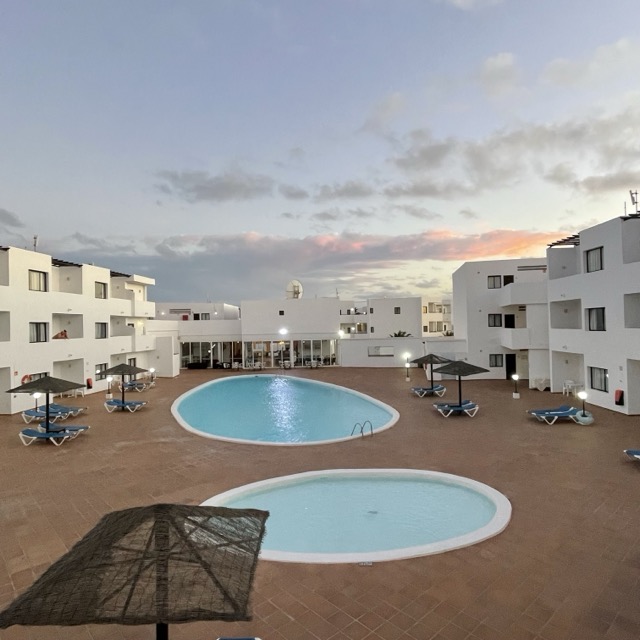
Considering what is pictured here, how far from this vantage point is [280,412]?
680 inches

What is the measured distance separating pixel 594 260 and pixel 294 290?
26.3 m

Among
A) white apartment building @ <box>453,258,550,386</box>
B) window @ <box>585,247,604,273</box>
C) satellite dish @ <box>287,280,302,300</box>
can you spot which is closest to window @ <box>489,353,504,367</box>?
white apartment building @ <box>453,258,550,386</box>

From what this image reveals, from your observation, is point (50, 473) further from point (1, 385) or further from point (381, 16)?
point (381, 16)

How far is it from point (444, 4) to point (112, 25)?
1158 centimetres

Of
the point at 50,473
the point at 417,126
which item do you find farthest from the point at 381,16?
the point at 50,473

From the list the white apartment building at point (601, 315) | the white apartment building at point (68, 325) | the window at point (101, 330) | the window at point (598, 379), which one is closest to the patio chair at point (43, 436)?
the white apartment building at point (68, 325)

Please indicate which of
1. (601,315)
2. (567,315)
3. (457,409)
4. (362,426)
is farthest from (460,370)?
(567,315)

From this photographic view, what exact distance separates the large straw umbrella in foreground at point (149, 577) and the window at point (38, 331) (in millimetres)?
17999

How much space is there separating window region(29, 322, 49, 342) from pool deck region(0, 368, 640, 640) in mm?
4572

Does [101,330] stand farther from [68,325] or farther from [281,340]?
[281,340]

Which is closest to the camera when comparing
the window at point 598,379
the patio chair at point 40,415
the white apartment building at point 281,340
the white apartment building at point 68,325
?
the patio chair at point 40,415

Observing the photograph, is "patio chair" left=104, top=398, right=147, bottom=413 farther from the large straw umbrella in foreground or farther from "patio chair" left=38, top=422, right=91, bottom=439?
the large straw umbrella in foreground

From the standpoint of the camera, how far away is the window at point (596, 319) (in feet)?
51.2

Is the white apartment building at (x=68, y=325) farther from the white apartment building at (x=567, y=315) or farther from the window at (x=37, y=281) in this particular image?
the white apartment building at (x=567, y=315)
